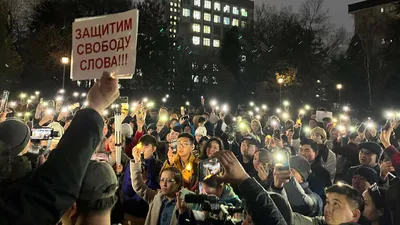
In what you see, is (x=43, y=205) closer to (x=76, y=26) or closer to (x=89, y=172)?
(x=89, y=172)

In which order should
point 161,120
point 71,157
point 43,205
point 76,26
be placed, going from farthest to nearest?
point 161,120 → point 76,26 → point 71,157 → point 43,205

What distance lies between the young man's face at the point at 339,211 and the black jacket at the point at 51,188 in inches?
93.6

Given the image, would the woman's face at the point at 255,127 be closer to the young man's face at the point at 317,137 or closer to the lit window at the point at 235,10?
the young man's face at the point at 317,137

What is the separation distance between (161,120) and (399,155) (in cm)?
694

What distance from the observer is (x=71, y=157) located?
1632mm

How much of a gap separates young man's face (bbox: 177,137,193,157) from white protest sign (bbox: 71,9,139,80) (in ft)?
8.30

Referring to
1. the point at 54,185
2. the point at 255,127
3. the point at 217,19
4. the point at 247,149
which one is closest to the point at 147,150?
the point at 247,149

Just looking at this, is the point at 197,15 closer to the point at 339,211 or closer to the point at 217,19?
the point at 217,19

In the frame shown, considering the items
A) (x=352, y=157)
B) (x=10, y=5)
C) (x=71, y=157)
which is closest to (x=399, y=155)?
(x=352, y=157)

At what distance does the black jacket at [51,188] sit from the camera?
1479 millimetres

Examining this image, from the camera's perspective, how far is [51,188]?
5.05 feet

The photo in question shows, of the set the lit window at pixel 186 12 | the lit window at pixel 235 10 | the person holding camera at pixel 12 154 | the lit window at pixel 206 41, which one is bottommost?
the person holding camera at pixel 12 154

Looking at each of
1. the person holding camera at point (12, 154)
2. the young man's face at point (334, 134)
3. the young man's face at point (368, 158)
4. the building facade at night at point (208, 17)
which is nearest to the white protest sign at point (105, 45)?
the person holding camera at point (12, 154)

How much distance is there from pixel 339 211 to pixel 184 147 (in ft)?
9.65
